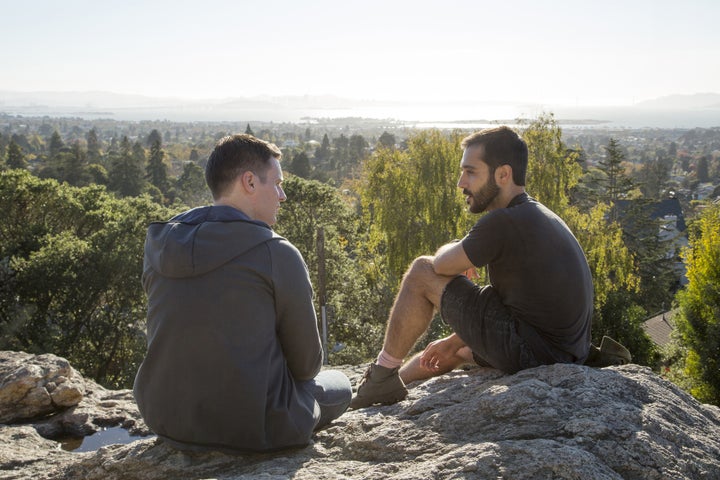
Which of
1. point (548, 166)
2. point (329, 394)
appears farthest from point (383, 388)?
point (548, 166)

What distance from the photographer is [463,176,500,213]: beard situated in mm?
3258

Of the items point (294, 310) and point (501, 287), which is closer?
point (294, 310)

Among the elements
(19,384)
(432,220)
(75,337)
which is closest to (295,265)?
(19,384)

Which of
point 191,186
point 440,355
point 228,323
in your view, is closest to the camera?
point 228,323

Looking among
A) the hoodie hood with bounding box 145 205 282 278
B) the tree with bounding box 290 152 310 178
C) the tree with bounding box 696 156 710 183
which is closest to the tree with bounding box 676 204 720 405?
the hoodie hood with bounding box 145 205 282 278

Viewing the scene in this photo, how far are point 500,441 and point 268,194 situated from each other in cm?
142

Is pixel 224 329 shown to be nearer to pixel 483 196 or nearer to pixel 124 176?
pixel 483 196

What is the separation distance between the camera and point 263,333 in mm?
2439

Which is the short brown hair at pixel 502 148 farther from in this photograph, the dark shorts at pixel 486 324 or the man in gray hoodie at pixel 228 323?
the man in gray hoodie at pixel 228 323

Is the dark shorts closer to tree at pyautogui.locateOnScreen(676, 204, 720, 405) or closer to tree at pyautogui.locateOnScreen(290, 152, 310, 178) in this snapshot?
tree at pyautogui.locateOnScreen(676, 204, 720, 405)

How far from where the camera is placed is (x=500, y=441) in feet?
7.32

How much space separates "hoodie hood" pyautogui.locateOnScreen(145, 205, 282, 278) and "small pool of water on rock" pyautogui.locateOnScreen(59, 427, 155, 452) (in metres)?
2.87

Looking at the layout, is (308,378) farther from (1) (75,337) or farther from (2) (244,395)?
(1) (75,337)

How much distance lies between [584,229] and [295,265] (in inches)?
578
